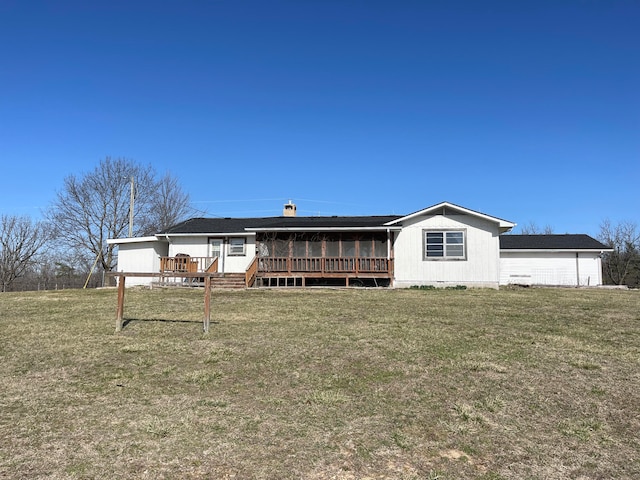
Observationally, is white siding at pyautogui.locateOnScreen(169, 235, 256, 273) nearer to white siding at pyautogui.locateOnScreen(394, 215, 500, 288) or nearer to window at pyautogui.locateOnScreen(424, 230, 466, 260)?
white siding at pyautogui.locateOnScreen(394, 215, 500, 288)

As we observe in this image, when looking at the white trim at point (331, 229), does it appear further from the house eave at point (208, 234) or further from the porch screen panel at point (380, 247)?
the house eave at point (208, 234)

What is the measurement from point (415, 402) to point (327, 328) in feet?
13.2

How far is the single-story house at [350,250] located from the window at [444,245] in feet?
0.14

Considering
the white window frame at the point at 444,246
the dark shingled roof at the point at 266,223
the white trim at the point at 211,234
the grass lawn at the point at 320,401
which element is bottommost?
the grass lawn at the point at 320,401

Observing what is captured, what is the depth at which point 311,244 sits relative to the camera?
65.7 feet

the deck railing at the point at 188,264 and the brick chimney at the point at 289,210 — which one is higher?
the brick chimney at the point at 289,210

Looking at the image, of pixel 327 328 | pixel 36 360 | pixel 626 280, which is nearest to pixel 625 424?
pixel 327 328

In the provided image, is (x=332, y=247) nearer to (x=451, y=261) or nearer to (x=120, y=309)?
(x=451, y=261)

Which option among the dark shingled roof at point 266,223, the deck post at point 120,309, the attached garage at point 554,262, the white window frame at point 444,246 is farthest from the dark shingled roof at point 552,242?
the deck post at point 120,309

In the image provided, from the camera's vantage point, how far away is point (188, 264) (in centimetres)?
2008

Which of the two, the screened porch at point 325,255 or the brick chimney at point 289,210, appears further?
the brick chimney at point 289,210

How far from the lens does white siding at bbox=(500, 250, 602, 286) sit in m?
24.8

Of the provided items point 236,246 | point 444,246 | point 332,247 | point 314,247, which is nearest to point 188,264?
point 236,246

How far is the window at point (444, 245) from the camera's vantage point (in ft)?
62.4
